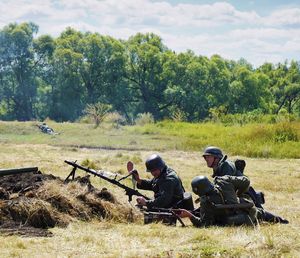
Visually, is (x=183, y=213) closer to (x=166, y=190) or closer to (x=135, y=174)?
(x=166, y=190)

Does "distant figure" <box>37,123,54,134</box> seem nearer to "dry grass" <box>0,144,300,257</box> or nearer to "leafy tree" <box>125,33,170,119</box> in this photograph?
"dry grass" <box>0,144,300,257</box>

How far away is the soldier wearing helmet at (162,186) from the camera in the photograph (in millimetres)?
9656

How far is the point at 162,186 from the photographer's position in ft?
31.8

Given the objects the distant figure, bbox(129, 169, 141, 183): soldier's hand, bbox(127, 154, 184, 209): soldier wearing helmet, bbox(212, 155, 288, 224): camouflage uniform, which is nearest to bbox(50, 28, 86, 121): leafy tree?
the distant figure

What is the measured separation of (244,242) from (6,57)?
6122 cm

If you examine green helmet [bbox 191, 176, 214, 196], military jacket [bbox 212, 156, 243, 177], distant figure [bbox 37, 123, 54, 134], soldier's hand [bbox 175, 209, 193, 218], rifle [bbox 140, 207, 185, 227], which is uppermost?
military jacket [bbox 212, 156, 243, 177]

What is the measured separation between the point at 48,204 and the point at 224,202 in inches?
108

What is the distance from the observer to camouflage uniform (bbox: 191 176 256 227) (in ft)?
29.4

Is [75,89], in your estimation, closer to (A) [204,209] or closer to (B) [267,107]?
(B) [267,107]

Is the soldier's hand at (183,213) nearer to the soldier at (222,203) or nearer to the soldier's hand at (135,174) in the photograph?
the soldier at (222,203)

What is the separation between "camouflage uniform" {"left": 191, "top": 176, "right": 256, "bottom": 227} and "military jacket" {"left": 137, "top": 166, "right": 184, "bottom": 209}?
65 cm

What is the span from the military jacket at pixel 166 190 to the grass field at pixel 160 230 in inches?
19.2

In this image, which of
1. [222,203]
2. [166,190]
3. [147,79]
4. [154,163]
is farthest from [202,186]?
[147,79]

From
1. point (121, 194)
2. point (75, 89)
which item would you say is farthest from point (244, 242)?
point (75, 89)
